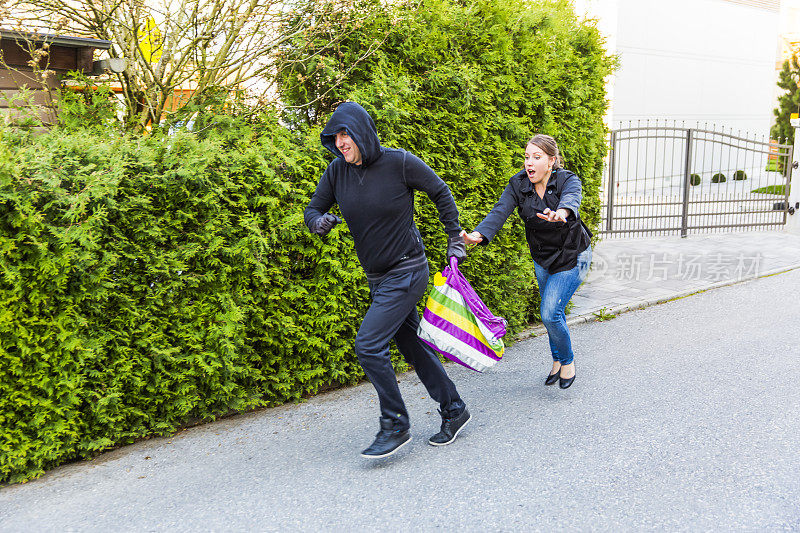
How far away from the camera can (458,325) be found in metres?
3.96

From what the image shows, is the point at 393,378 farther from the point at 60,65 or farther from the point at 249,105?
the point at 60,65

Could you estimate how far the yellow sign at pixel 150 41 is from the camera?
5.50 metres

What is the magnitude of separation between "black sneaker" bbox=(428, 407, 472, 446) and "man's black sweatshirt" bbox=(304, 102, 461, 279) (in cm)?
98

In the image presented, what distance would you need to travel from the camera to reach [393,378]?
147 inches

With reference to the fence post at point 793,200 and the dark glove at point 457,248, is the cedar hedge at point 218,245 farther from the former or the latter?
the fence post at point 793,200

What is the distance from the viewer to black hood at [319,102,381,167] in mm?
3504

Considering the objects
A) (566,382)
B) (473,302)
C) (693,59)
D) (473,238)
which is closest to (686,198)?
(566,382)

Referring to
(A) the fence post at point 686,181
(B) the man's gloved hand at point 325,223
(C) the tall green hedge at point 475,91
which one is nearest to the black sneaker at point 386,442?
(B) the man's gloved hand at point 325,223

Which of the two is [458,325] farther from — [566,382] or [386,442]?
[566,382]

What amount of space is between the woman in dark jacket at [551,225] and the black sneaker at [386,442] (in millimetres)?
1416

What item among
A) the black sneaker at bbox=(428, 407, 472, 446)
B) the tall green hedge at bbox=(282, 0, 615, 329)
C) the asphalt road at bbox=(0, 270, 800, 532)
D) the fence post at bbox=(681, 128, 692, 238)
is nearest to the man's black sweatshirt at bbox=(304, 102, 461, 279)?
the black sneaker at bbox=(428, 407, 472, 446)

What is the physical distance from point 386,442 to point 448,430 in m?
0.44

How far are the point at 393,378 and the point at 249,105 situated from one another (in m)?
2.68

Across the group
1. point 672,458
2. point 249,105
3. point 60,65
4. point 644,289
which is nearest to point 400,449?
point 672,458
